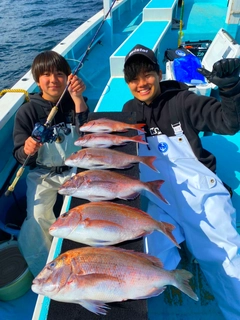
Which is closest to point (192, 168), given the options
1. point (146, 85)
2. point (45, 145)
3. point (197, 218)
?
point (197, 218)

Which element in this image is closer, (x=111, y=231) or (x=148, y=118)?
(x=111, y=231)

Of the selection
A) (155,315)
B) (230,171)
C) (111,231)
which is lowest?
(155,315)

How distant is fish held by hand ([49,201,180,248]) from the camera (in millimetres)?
1445

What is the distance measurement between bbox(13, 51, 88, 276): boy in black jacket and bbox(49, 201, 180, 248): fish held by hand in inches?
39.7

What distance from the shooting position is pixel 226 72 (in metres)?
1.65

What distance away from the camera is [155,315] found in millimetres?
1923

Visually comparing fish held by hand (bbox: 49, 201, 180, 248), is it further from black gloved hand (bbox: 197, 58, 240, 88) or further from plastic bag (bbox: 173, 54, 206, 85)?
plastic bag (bbox: 173, 54, 206, 85)

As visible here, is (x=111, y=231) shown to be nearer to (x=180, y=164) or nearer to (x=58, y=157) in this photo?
(x=180, y=164)

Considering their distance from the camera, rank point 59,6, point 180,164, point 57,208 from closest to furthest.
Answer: point 180,164, point 57,208, point 59,6

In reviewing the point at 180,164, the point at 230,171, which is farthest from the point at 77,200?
the point at 230,171

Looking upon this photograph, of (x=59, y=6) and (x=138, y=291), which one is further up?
(x=138, y=291)

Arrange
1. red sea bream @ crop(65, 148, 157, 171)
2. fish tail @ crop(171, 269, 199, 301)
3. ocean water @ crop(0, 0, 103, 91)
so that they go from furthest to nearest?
ocean water @ crop(0, 0, 103, 91) < red sea bream @ crop(65, 148, 157, 171) < fish tail @ crop(171, 269, 199, 301)

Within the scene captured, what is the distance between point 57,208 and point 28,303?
95 centimetres

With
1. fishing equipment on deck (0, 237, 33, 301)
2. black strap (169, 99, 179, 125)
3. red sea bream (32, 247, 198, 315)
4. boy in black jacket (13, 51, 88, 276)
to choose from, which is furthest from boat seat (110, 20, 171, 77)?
red sea bream (32, 247, 198, 315)
